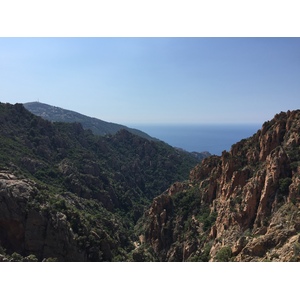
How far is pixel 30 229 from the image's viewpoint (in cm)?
2020

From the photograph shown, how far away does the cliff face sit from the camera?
1758cm

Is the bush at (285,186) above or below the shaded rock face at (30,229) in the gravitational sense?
above

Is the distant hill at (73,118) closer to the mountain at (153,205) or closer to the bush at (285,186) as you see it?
the mountain at (153,205)

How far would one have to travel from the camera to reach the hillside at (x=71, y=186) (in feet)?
66.4

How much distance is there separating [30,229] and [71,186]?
29170 mm

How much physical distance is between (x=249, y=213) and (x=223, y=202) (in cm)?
559

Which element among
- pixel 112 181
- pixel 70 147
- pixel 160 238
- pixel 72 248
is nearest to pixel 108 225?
pixel 160 238

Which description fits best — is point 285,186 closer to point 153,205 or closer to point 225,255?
point 225,255

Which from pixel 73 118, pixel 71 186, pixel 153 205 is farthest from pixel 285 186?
pixel 73 118

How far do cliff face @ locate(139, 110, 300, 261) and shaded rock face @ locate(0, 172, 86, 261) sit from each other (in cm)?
834

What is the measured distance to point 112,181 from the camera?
212 feet

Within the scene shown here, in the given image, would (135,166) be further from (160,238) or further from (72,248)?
(72,248)

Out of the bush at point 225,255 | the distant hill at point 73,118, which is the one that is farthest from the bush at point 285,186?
the distant hill at point 73,118

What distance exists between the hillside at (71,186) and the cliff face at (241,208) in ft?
19.9
